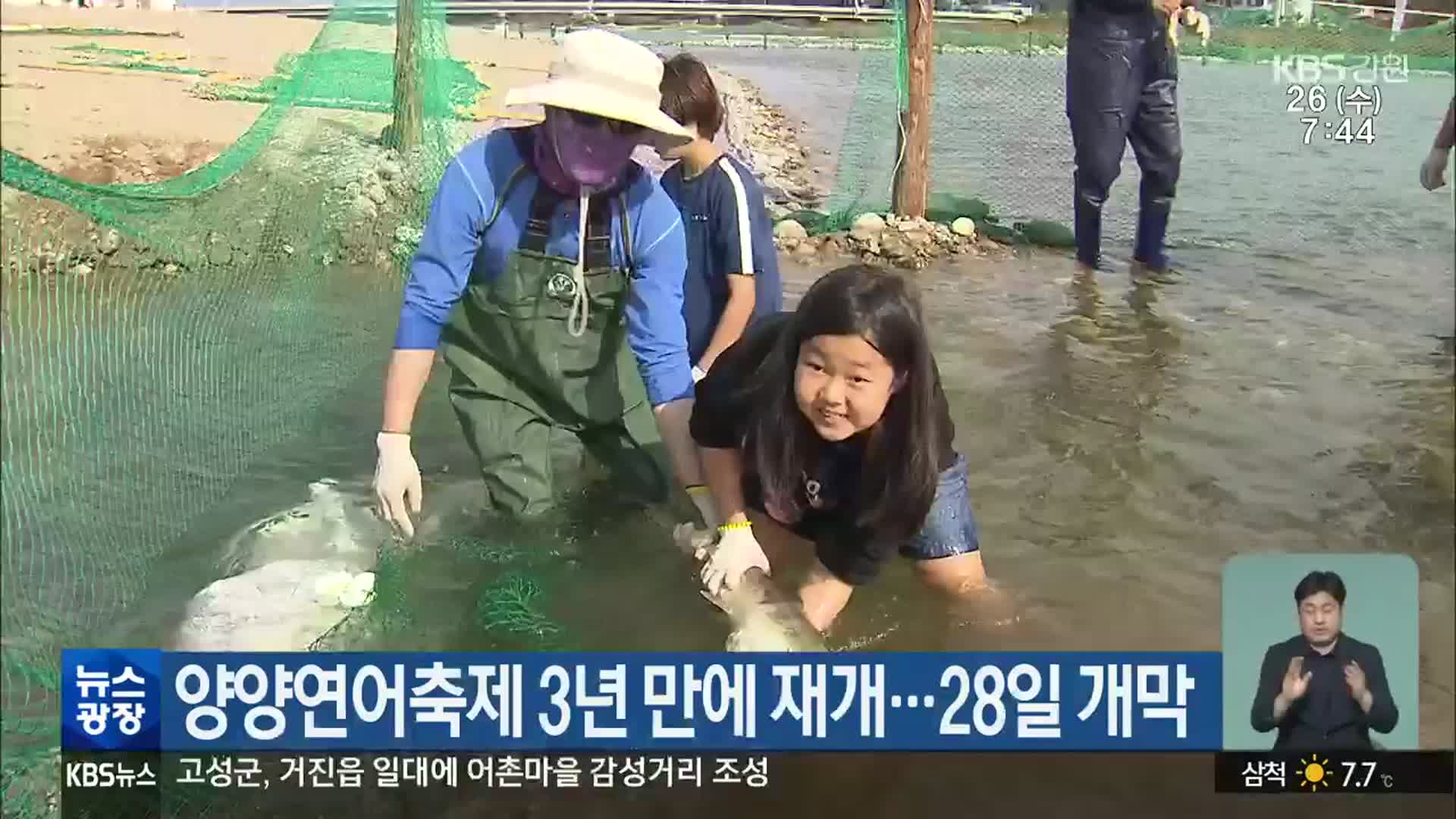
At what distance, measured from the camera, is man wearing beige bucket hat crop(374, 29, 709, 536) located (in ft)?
8.20

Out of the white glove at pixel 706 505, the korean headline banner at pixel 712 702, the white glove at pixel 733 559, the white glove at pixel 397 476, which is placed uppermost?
the white glove at pixel 397 476

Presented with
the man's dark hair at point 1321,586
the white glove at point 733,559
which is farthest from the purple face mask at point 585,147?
the man's dark hair at point 1321,586

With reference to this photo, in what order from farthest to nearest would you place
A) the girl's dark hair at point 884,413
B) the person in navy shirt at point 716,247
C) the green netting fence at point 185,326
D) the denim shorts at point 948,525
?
the person in navy shirt at point 716,247
the denim shorts at point 948,525
the green netting fence at point 185,326
the girl's dark hair at point 884,413

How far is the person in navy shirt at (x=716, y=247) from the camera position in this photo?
2711 millimetres

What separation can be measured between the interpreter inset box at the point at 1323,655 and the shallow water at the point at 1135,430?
A: 0.04 meters

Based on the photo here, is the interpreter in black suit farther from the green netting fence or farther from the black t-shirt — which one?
the green netting fence

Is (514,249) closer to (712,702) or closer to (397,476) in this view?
(397,476)

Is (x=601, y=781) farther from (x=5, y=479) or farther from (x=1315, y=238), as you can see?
(x=1315, y=238)

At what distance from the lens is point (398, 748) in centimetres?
254

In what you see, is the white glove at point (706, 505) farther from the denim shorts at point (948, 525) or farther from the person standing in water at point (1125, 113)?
the person standing in water at point (1125, 113)

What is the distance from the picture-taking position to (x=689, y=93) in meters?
2.67

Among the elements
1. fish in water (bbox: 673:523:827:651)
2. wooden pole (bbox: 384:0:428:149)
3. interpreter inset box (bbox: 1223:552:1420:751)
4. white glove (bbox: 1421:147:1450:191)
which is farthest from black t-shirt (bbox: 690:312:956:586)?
white glove (bbox: 1421:147:1450:191)

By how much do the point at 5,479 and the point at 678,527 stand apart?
1291 millimetres

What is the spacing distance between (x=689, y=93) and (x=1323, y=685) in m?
1.74
